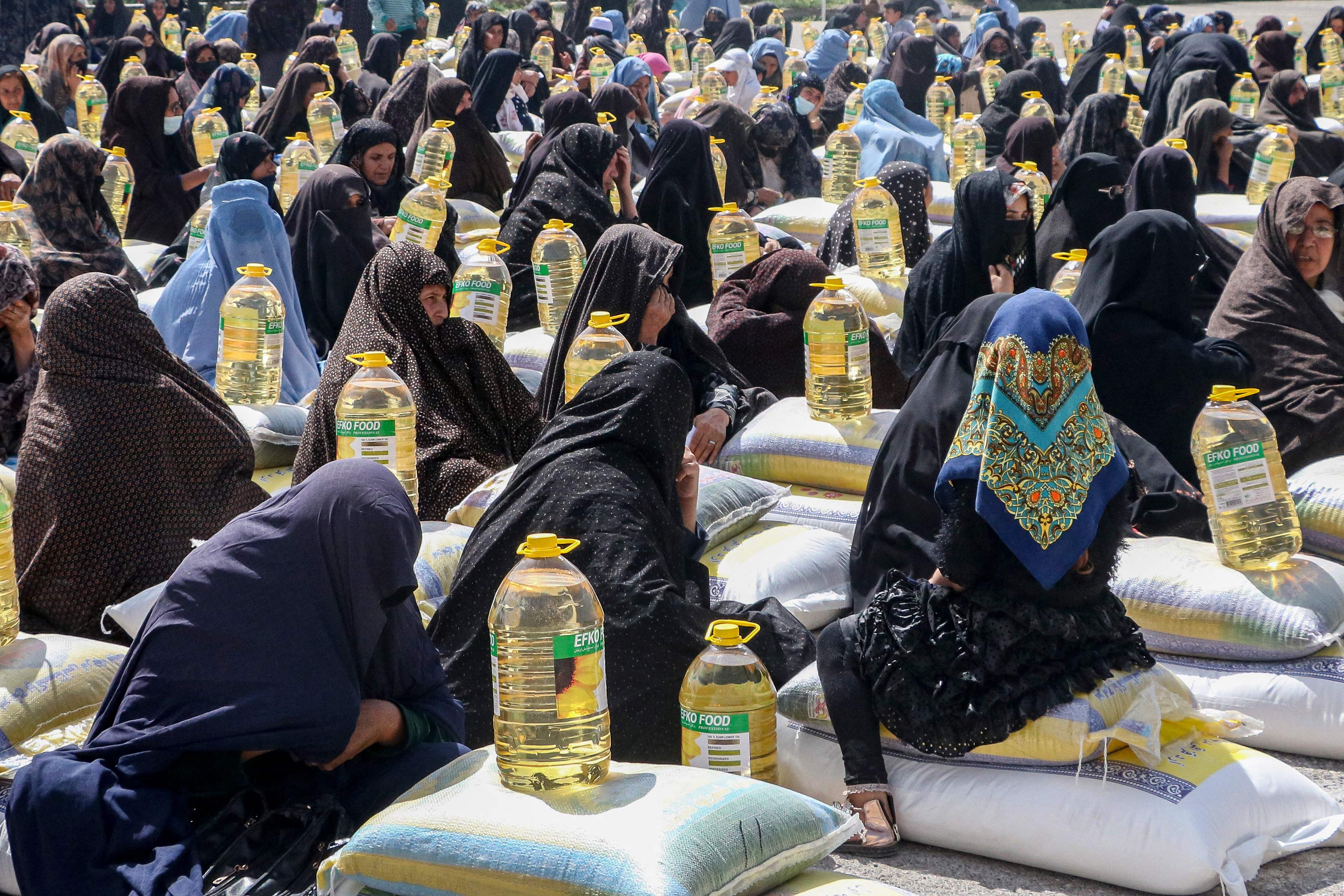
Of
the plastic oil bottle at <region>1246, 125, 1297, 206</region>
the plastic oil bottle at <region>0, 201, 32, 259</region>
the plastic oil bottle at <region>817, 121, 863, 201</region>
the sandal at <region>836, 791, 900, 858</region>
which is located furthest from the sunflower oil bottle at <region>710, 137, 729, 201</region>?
the sandal at <region>836, 791, 900, 858</region>

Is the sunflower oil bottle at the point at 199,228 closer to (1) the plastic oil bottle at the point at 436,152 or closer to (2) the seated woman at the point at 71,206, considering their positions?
(2) the seated woman at the point at 71,206

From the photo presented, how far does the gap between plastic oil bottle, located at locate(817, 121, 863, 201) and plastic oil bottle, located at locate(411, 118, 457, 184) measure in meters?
1.96

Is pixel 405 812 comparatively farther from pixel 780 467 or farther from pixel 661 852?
pixel 780 467

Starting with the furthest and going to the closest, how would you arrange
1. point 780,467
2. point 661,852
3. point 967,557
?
1. point 780,467
2. point 967,557
3. point 661,852

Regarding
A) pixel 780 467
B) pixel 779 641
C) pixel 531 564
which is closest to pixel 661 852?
pixel 531 564

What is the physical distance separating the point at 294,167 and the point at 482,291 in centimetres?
269

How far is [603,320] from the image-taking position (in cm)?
386

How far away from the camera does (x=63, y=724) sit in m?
2.63

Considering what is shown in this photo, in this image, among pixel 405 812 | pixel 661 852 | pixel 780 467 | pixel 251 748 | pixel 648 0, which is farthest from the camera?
pixel 648 0

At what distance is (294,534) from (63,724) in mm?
758

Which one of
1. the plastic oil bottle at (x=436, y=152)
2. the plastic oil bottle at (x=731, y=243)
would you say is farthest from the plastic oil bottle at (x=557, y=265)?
the plastic oil bottle at (x=436, y=152)

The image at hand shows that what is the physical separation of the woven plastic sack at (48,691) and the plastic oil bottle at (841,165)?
18.3ft

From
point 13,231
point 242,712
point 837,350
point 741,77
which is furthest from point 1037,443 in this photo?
point 741,77

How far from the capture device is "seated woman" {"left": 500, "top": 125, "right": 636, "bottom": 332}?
19.0 feet
